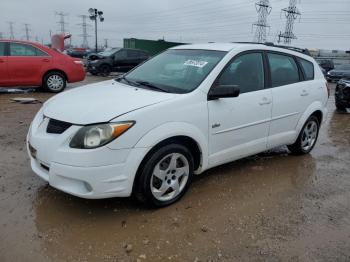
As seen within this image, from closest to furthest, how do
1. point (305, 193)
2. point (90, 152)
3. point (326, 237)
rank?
point (90, 152)
point (326, 237)
point (305, 193)

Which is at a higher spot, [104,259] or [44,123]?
[44,123]

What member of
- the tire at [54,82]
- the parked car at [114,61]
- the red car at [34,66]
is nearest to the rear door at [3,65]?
the red car at [34,66]

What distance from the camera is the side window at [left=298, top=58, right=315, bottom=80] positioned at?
5379mm

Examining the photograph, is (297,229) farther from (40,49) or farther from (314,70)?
(40,49)

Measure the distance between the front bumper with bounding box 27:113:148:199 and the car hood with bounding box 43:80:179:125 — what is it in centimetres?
18

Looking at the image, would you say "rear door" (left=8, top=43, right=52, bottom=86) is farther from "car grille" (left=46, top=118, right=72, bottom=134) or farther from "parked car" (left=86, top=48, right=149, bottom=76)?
"parked car" (left=86, top=48, right=149, bottom=76)

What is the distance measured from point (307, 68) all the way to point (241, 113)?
75.7 inches

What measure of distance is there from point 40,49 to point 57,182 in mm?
8283

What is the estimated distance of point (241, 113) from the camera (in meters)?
4.19

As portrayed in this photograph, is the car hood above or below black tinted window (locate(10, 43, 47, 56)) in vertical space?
below

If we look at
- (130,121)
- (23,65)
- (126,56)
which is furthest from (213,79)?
(126,56)

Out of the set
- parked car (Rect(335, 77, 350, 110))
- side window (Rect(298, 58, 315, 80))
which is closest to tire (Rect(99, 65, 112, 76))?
parked car (Rect(335, 77, 350, 110))

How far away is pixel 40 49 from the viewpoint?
414 inches

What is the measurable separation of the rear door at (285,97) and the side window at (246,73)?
220mm
